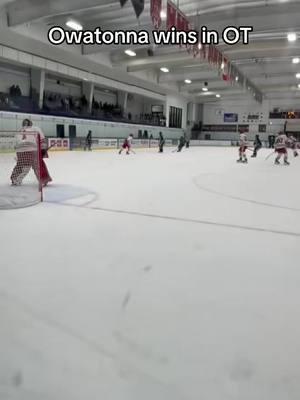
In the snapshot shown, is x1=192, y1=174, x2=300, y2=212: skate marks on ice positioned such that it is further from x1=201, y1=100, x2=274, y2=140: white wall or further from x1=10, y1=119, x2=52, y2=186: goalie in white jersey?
x1=201, y1=100, x2=274, y2=140: white wall

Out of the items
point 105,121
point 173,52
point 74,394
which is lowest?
point 74,394

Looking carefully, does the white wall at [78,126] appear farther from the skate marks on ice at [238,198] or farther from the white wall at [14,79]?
the skate marks on ice at [238,198]

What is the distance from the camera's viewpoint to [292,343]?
1.66m

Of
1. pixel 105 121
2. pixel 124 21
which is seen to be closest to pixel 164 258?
pixel 124 21

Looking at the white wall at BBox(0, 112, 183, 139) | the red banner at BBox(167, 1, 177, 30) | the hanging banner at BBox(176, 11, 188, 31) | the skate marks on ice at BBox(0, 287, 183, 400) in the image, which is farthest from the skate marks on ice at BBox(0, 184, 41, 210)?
the white wall at BBox(0, 112, 183, 139)

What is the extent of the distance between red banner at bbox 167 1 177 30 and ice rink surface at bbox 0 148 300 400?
6.87 metres

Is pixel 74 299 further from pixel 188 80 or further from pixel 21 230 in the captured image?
pixel 188 80

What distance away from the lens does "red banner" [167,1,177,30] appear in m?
8.92

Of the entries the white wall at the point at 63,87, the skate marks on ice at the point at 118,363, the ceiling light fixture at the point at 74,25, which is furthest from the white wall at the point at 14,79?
the skate marks on ice at the point at 118,363

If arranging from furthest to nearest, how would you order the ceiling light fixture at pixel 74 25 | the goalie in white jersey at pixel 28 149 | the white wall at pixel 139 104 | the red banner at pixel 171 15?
the white wall at pixel 139 104, the ceiling light fixture at pixel 74 25, the red banner at pixel 171 15, the goalie in white jersey at pixel 28 149

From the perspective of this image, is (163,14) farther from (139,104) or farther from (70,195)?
(139,104)

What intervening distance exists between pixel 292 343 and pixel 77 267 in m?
1.58

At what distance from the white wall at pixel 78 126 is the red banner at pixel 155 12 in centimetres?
1045

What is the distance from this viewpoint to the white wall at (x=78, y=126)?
16.2 m
